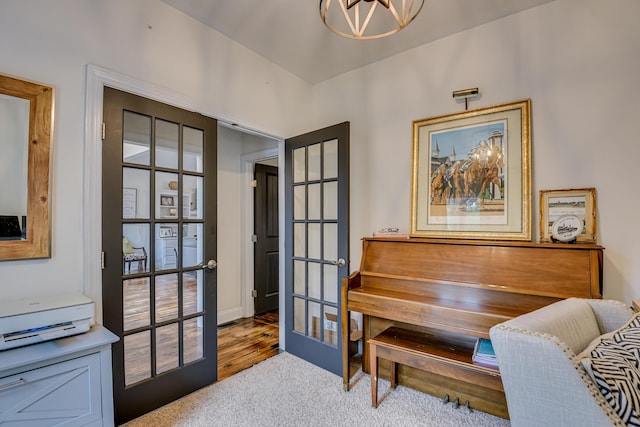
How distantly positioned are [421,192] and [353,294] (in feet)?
3.35

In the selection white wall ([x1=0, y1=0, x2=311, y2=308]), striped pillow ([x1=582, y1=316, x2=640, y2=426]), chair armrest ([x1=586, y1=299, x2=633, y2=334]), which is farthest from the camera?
white wall ([x1=0, y1=0, x2=311, y2=308])

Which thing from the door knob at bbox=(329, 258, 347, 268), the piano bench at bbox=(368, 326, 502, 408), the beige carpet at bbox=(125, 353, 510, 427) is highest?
the door knob at bbox=(329, 258, 347, 268)

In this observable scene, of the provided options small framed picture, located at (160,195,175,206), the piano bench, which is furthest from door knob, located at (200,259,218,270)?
the piano bench

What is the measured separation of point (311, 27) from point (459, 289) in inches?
87.4

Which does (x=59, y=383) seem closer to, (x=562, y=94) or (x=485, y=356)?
(x=485, y=356)

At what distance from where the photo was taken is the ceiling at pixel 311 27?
2111 mm

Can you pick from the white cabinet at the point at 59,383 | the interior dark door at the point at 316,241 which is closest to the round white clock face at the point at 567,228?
the interior dark door at the point at 316,241

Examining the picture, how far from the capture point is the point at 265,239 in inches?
165

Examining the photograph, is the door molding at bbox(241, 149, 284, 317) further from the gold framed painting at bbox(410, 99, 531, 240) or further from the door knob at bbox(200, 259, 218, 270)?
the gold framed painting at bbox(410, 99, 531, 240)

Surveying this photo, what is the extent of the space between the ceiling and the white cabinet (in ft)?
7.19

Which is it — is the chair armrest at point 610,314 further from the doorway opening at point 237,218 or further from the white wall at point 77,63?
the doorway opening at point 237,218

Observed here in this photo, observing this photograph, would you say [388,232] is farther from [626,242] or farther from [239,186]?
[239,186]

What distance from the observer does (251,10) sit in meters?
2.17

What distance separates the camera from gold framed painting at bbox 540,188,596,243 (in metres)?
1.90
